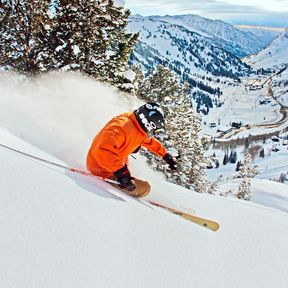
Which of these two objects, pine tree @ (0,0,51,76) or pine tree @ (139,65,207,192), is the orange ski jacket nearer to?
pine tree @ (0,0,51,76)

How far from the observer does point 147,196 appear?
6.36 m

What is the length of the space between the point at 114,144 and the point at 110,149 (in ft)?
0.35

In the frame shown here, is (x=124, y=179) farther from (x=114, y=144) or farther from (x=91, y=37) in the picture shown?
(x=91, y=37)

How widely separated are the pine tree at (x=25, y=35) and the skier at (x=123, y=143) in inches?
463

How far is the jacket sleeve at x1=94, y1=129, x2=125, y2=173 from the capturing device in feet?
18.8

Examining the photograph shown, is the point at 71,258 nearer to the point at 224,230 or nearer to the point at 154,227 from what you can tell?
the point at 154,227

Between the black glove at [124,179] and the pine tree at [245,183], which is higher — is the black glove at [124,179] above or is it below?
below

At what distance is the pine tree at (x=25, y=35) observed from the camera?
1606 cm

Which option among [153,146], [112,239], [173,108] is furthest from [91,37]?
[112,239]

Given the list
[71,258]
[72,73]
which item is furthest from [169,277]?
[72,73]

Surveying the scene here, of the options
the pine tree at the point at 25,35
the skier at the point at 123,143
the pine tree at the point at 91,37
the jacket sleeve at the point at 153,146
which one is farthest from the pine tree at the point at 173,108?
the skier at the point at 123,143

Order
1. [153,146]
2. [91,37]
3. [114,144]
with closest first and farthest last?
1. [114,144]
2. [153,146]
3. [91,37]

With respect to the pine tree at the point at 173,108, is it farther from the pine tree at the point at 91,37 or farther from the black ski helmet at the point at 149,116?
the black ski helmet at the point at 149,116

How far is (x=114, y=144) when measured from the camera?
5.73 m
